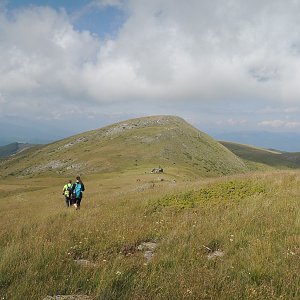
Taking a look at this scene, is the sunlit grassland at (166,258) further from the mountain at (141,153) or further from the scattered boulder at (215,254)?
the mountain at (141,153)

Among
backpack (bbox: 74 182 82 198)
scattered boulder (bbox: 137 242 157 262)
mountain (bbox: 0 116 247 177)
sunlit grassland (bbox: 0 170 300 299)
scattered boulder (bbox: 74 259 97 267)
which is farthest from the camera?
mountain (bbox: 0 116 247 177)

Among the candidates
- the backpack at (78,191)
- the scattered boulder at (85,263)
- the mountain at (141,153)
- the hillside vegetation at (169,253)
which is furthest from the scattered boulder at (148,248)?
the mountain at (141,153)

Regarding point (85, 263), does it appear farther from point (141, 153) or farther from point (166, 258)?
point (141, 153)

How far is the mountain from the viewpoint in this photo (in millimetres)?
86250

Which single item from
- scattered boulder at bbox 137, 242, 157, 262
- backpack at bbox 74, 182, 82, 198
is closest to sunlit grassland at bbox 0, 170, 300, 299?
scattered boulder at bbox 137, 242, 157, 262

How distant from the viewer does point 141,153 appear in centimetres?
9481

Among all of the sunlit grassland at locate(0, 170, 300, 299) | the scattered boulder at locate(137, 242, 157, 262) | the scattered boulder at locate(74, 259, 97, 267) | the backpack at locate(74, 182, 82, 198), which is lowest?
the backpack at locate(74, 182, 82, 198)

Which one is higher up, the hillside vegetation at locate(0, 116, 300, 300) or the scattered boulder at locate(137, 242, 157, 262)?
the hillside vegetation at locate(0, 116, 300, 300)

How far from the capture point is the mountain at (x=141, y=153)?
86.2 meters

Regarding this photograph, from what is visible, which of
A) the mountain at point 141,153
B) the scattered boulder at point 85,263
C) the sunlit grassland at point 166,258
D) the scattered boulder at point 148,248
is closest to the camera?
the sunlit grassland at point 166,258

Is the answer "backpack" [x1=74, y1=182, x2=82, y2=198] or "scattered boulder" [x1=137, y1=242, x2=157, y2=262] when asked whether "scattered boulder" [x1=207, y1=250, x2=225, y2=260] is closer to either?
"scattered boulder" [x1=137, y1=242, x2=157, y2=262]

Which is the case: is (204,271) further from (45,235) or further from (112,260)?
(45,235)

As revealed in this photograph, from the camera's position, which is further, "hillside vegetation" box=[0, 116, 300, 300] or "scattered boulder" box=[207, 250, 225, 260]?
"scattered boulder" box=[207, 250, 225, 260]

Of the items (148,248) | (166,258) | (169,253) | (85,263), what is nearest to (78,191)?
(148,248)
